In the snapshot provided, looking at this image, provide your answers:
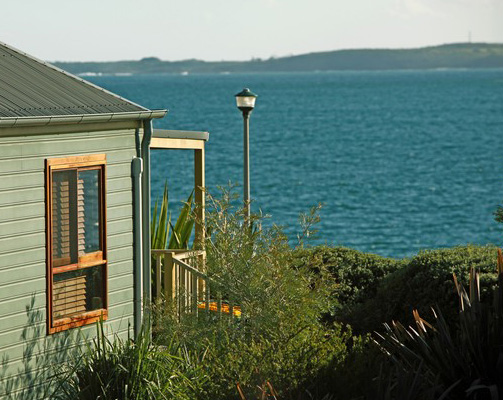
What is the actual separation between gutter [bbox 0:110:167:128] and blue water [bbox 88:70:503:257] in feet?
14.8

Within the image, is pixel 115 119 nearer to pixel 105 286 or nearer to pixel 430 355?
pixel 105 286

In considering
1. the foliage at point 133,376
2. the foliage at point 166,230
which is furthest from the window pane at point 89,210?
the foliage at point 166,230

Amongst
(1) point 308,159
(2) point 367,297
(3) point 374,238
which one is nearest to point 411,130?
(1) point 308,159

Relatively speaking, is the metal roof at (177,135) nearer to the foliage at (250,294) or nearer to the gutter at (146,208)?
the gutter at (146,208)

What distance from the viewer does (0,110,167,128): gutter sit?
9209 mm

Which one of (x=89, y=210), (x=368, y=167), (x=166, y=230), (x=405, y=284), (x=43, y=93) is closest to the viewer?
(x=89, y=210)

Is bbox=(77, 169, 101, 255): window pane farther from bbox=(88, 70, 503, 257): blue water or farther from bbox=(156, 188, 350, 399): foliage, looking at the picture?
bbox=(88, 70, 503, 257): blue water

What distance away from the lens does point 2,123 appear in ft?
29.8

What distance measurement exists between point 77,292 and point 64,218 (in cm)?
76

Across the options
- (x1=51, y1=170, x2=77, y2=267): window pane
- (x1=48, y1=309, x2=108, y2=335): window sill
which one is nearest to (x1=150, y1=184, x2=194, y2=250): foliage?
(x1=48, y1=309, x2=108, y2=335): window sill

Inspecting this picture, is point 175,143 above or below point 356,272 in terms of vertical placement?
above

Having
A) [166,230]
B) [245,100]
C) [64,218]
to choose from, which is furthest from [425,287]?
[245,100]

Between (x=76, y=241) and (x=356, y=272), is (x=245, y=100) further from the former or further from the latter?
(x=76, y=241)

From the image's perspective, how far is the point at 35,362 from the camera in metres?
9.78
